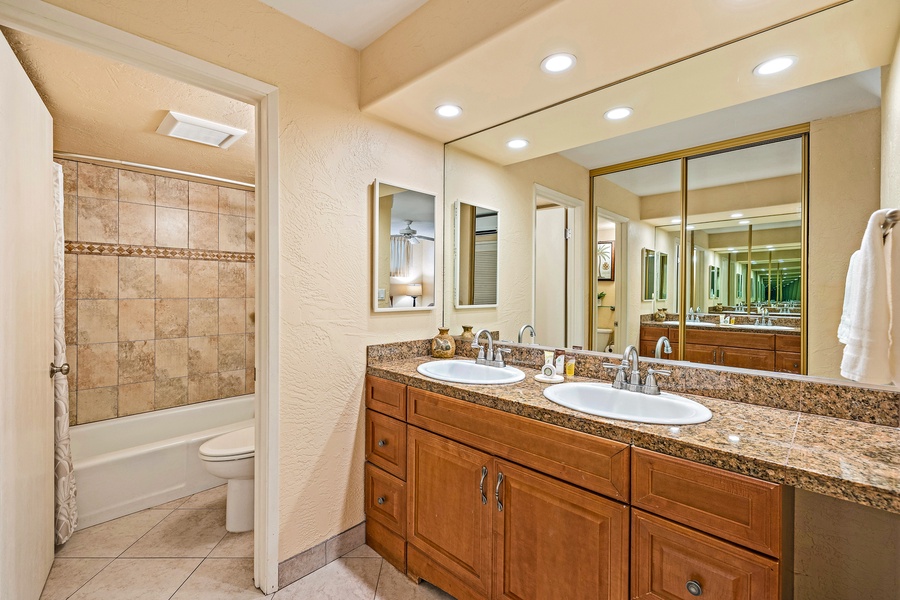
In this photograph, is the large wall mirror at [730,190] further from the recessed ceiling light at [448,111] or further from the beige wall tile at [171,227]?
Result: the beige wall tile at [171,227]

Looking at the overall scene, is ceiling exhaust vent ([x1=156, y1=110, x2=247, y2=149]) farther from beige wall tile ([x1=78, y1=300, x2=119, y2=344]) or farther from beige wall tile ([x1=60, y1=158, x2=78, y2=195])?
beige wall tile ([x1=78, y1=300, x2=119, y2=344])

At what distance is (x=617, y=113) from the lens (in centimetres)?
175

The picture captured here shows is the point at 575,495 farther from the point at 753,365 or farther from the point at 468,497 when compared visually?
the point at 753,365

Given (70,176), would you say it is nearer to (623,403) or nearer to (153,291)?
(153,291)

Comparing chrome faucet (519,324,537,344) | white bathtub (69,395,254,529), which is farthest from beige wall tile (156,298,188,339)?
chrome faucet (519,324,537,344)

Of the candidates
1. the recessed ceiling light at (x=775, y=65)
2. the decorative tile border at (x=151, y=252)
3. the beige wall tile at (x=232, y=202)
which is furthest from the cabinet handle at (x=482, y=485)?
the beige wall tile at (x=232, y=202)

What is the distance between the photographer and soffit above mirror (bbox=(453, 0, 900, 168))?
4.03 feet

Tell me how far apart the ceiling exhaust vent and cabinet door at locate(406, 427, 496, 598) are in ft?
6.23

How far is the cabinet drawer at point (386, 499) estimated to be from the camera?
6.00 ft

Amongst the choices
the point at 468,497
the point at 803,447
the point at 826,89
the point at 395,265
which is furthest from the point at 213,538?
the point at 826,89

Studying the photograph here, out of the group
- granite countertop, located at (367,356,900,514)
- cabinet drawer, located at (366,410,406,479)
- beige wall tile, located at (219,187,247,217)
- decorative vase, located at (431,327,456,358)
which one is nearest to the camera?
granite countertop, located at (367,356,900,514)

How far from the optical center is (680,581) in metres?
1.03

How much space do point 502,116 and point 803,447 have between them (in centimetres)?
173

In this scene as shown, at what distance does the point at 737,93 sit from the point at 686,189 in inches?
14.3
